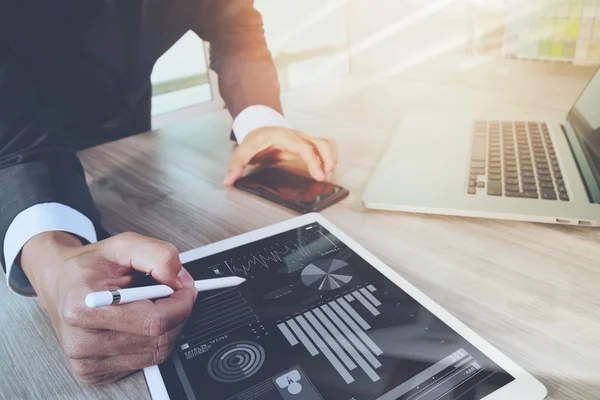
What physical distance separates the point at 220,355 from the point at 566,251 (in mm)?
450

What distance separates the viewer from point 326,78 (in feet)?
5.02

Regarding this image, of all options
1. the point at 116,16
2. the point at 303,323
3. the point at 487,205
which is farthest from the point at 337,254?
the point at 116,16

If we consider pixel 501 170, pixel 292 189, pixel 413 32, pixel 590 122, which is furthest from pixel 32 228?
pixel 413 32

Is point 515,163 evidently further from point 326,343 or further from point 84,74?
point 84,74

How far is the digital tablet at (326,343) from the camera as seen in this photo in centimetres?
42

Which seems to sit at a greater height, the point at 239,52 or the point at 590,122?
the point at 239,52

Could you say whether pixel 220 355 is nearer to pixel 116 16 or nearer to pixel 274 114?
pixel 274 114

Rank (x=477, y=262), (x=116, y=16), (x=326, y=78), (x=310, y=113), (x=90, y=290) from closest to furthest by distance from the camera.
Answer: (x=90, y=290) → (x=477, y=262) → (x=116, y=16) → (x=310, y=113) → (x=326, y=78)

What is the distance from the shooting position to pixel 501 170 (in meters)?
0.74

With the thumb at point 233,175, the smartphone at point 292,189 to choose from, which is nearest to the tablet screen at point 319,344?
the smartphone at point 292,189

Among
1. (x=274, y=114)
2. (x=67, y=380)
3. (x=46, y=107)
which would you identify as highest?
(x=46, y=107)

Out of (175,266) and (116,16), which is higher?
(116,16)

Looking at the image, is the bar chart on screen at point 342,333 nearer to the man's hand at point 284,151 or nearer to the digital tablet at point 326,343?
the digital tablet at point 326,343

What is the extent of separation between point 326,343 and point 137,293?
192 millimetres
